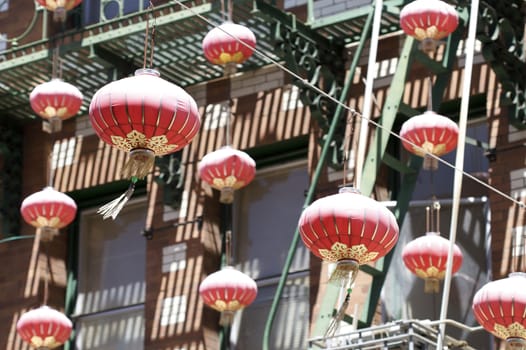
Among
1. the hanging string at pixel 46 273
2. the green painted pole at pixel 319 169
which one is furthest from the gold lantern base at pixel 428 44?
the hanging string at pixel 46 273

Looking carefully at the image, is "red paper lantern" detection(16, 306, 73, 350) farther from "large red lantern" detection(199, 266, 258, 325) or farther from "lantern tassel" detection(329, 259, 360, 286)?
"lantern tassel" detection(329, 259, 360, 286)

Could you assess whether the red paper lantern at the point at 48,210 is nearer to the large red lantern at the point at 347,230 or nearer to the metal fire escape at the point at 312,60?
the metal fire escape at the point at 312,60

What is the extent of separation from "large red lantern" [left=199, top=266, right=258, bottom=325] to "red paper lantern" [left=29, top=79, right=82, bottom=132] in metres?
3.07

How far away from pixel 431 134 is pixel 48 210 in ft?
17.2

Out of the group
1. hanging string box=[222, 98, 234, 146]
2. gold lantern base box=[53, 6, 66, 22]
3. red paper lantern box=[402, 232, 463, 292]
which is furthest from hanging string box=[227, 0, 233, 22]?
red paper lantern box=[402, 232, 463, 292]

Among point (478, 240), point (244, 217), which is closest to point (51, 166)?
point (244, 217)

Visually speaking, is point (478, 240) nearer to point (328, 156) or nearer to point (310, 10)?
point (328, 156)

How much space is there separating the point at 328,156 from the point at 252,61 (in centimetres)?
204

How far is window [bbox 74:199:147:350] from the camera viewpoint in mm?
24641

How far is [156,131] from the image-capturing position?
672 inches

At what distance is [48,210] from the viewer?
76.6 feet

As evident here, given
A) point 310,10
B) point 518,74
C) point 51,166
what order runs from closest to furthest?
point 518,74 < point 310,10 < point 51,166

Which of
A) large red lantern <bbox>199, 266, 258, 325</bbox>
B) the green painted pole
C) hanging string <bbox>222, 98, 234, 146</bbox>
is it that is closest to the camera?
the green painted pole

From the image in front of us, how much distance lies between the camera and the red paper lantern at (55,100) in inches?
917
